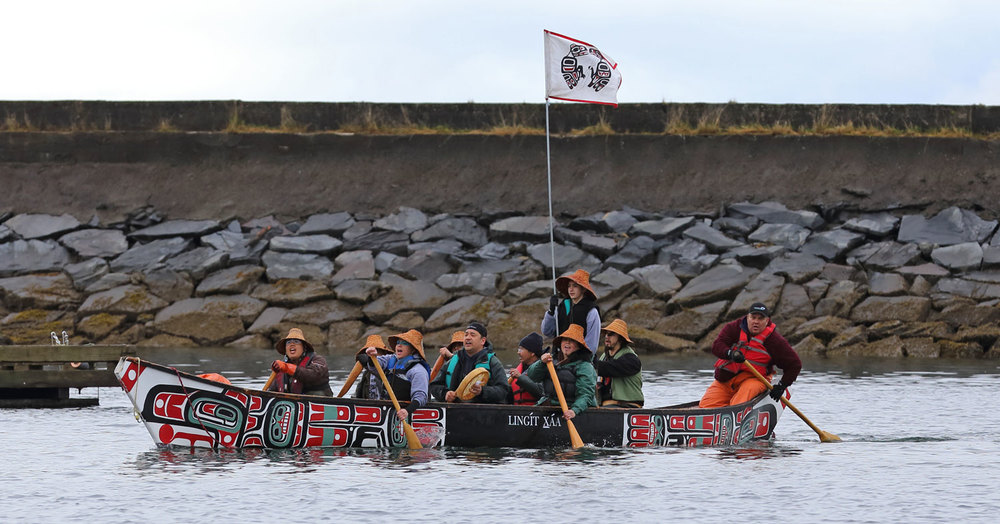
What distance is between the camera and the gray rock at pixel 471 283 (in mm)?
29609

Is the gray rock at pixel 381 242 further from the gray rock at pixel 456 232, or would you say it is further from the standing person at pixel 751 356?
the standing person at pixel 751 356

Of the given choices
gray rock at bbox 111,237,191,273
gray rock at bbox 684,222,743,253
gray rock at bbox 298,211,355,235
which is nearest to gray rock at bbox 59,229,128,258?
gray rock at bbox 111,237,191,273

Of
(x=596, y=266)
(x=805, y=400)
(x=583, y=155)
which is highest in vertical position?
(x=583, y=155)

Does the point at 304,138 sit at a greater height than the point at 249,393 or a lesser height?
greater

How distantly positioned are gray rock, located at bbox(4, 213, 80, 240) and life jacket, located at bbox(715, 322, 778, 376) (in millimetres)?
20163

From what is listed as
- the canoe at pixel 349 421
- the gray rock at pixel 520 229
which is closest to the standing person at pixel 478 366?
the canoe at pixel 349 421

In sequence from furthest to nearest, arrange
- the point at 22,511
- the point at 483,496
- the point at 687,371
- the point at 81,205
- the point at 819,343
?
the point at 81,205
the point at 819,343
the point at 687,371
the point at 483,496
the point at 22,511

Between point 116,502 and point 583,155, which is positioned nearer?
point 116,502

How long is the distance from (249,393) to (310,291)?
14.8 meters

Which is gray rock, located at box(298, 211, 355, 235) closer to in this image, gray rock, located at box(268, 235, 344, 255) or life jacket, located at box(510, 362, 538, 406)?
gray rock, located at box(268, 235, 344, 255)

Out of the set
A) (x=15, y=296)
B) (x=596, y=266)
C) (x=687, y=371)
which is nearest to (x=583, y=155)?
(x=596, y=266)

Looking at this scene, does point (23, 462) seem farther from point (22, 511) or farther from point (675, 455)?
point (675, 455)

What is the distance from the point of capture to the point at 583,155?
34531 millimetres

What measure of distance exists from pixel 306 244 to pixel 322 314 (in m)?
2.53
